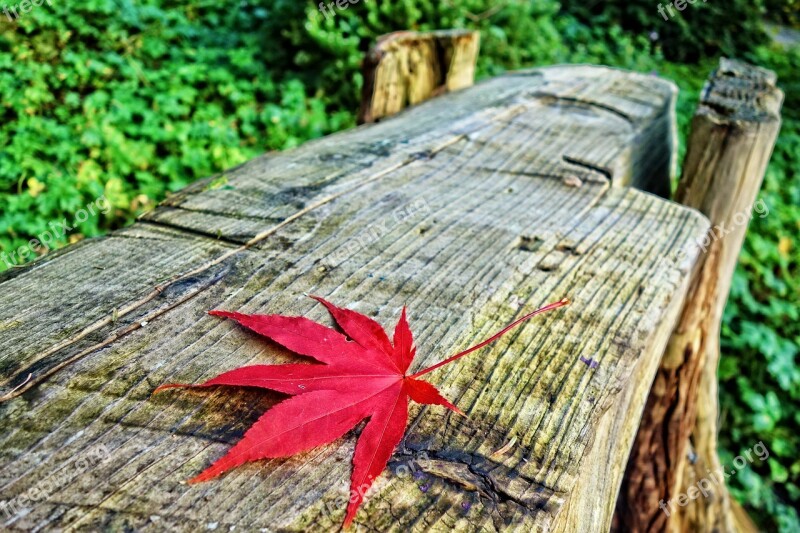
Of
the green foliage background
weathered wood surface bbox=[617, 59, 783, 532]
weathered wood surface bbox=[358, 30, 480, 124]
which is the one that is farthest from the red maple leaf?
the green foliage background

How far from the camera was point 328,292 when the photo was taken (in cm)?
104

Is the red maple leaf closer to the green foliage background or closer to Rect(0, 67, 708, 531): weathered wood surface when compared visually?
Rect(0, 67, 708, 531): weathered wood surface

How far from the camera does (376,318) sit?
98 centimetres

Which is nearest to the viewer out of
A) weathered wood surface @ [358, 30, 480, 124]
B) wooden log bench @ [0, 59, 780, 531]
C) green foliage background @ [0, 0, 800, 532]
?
wooden log bench @ [0, 59, 780, 531]

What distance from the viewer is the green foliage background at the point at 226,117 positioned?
3.19 meters

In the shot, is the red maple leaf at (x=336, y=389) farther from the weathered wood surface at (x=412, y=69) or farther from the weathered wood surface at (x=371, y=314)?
the weathered wood surface at (x=412, y=69)

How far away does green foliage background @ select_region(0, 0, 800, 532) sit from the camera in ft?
10.5

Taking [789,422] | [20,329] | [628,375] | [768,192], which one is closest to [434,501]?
[628,375]

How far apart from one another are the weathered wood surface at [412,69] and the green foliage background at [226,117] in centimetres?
140

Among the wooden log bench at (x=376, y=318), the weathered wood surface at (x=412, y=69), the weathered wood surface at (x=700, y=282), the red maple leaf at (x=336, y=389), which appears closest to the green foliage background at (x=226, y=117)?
the weathered wood surface at (x=412, y=69)

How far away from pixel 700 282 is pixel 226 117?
3.19m

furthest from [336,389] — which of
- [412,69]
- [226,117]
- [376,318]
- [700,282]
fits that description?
[226,117]

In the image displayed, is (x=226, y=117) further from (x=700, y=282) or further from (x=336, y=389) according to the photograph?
(x=336, y=389)

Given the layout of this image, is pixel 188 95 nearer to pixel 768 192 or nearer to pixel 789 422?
pixel 789 422
